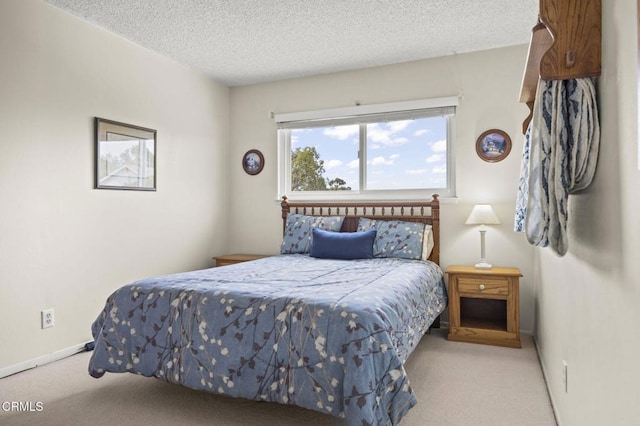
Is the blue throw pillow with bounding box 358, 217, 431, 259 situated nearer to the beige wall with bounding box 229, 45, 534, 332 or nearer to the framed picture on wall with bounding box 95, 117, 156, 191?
the beige wall with bounding box 229, 45, 534, 332

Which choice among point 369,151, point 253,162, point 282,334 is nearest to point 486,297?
point 369,151

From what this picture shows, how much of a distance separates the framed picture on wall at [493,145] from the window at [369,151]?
29 centimetres

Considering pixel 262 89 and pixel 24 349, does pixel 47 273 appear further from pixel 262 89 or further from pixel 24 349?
pixel 262 89

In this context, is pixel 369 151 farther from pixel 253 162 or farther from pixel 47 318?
pixel 47 318

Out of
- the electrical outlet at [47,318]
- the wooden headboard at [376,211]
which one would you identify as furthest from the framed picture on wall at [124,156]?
the wooden headboard at [376,211]

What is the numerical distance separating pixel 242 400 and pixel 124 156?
2277mm

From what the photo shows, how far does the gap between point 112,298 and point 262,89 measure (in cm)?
297

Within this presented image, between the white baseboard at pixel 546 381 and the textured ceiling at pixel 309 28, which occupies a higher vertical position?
the textured ceiling at pixel 309 28

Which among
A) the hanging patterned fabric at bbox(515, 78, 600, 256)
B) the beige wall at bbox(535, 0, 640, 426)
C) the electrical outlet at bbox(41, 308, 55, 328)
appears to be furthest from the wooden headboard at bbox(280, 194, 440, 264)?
the hanging patterned fabric at bbox(515, 78, 600, 256)

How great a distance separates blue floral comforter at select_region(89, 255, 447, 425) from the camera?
1.77 meters

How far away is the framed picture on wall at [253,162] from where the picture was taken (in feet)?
15.3

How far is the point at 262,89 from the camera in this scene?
4676 millimetres

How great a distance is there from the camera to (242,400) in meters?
2.32

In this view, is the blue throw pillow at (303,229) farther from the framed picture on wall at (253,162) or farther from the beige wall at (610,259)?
the beige wall at (610,259)
